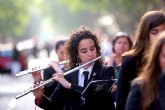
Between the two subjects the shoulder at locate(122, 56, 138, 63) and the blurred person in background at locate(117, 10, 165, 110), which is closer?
the blurred person in background at locate(117, 10, 165, 110)

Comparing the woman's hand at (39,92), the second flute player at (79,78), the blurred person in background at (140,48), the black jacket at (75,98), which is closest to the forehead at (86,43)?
the second flute player at (79,78)

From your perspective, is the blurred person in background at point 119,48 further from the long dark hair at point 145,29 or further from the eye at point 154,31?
the eye at point 154,31

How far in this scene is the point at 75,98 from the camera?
7.08 metres

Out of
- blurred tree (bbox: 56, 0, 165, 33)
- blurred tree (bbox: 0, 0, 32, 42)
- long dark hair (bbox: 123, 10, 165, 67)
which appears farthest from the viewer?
blurred tree (bbox: 0, 0, 32, 42)

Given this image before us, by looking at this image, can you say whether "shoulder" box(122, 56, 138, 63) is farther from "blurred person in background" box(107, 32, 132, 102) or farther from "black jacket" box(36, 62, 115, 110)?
"blurred person in background" box(107, 32, 132, 102)

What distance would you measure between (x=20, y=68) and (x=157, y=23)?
27631 mm

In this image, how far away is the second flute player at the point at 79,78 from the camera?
6.98 meters

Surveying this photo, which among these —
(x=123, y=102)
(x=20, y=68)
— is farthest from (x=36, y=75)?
(x=20, y=68)

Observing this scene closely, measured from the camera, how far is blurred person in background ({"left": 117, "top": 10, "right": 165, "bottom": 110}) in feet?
19.4

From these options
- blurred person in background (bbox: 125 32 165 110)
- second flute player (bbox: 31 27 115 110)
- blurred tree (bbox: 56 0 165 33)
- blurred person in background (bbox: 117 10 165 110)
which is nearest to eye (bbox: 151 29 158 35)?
blurred person in background (bbox: 117 10 165 110)

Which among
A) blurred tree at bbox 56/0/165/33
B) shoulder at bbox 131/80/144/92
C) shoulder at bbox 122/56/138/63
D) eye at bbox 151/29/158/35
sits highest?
blurred tree at bbox 56/0/165/33

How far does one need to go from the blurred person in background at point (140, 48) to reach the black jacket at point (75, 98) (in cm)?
63

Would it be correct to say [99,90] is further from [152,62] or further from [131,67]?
[152,62]

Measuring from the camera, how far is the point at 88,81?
7.10m
